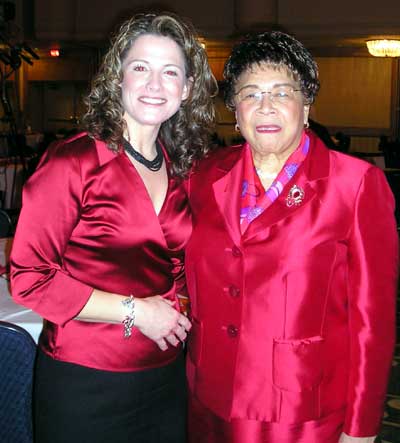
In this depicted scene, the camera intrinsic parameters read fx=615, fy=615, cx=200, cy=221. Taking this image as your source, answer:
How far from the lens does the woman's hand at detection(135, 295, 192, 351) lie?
5.35 ft

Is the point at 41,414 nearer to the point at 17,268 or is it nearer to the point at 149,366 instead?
the point at 149,366

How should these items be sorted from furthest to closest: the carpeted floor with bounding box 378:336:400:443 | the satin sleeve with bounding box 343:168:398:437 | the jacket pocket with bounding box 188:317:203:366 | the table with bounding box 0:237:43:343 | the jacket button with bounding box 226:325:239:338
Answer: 1. the carpeted floor with bounding box 378:336:400:443
2. the table with bounding box 0:237:43:343
3. the jacket pocket with bounding box 188:317:203:366
4. the jacket button with bounding box 226:325:239:338
5. the satin sleeve with bounding box 343:168:398:437

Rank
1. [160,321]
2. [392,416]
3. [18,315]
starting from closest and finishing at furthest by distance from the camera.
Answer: [160,321]
[18,315]
[392,416]

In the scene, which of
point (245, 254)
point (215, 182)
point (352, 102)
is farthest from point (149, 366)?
point (352, 102)

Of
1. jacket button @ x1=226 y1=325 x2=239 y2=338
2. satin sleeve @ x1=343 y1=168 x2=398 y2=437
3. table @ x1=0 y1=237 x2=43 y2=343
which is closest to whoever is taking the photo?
satin sleeve @ x1=343 y1=168 x2=398 y2=437

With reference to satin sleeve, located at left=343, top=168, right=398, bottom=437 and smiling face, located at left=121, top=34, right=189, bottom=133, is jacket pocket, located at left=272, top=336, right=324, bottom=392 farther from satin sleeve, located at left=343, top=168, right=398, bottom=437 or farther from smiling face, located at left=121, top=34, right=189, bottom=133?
smiling face, located at left=121, top=34, right=189, bottom=133

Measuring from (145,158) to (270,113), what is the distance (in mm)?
397

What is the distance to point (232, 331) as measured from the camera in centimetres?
163

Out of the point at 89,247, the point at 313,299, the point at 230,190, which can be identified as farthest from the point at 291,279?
the point at 89,247

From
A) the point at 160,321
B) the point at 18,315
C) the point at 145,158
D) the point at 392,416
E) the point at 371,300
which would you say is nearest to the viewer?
the point at 371,300

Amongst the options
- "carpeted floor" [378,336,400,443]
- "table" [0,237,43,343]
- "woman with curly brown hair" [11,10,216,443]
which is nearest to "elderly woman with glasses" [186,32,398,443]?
"woman with curly brown hair" [11,10,216,443]

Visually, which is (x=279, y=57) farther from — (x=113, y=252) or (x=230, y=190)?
(x=113, y=252)

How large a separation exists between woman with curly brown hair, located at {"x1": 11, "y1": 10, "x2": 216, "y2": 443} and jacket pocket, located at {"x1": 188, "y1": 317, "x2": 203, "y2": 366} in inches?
1.6

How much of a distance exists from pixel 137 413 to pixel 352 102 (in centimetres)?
1202
